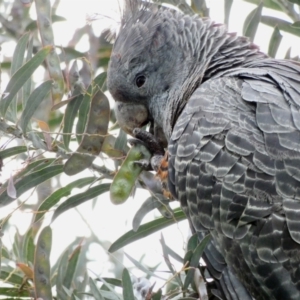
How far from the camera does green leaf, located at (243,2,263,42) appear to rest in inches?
169

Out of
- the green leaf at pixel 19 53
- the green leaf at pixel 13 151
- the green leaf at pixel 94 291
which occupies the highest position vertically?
the green leaf at pixel 19 53

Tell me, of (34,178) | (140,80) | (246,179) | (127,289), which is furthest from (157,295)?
(140,80)

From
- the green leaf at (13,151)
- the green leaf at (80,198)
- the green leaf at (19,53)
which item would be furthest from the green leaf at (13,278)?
the green leaf at (19,53)

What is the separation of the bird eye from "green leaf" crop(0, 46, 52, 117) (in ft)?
2.93

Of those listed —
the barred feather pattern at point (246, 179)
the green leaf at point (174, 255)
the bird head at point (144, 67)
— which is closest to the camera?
the barred feather pattern at point (246, 179)

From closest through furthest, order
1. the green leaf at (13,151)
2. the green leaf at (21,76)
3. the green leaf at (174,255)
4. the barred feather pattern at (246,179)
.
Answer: the barred feather pattern at (246,179), the green leaf at (174,255), the green leaf at (21,76), the green leaf at (13,151)

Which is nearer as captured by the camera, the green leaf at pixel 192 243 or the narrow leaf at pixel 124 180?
the green leaf at pixel 192 243

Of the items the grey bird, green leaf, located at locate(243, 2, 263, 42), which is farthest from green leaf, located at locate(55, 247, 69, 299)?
green leaf, located at locate(243, 2, 263, 42)

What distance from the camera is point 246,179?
363 cm

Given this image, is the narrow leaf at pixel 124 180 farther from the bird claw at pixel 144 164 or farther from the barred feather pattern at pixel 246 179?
the barred feather pattern at pixel 246 179

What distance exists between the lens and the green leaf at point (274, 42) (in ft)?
14.1

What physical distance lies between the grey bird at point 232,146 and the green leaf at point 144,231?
8.0 inches

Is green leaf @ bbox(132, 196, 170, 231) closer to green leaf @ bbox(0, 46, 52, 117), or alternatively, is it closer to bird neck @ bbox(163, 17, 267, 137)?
bird neck @ bbox(163, 17, 267, 137)

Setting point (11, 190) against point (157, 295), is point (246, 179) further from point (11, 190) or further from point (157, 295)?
point (11, 190)
